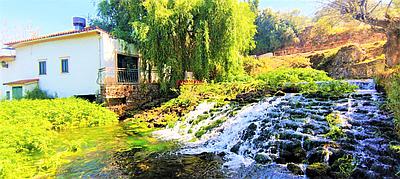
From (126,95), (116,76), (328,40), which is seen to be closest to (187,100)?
(126,95)

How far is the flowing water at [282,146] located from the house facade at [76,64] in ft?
21.6

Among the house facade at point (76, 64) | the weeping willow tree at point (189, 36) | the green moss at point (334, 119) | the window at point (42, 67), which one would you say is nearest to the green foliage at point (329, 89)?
the green moss at point (334, 119)

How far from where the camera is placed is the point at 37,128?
29.5ft

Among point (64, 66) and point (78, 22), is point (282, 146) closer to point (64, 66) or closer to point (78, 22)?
point (64, 66)

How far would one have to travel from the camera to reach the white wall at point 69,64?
1480 cm

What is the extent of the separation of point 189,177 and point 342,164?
111 inches

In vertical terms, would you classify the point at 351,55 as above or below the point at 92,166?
above

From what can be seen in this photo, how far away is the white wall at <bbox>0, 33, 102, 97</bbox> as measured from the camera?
48.5 feet

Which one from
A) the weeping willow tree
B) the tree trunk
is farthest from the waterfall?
the weeping willow tree

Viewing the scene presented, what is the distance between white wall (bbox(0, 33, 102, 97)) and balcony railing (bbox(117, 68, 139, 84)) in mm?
1333

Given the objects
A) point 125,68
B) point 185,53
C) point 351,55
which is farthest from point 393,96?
point 351,55

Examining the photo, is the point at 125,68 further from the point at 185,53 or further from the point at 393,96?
the point at 393,96

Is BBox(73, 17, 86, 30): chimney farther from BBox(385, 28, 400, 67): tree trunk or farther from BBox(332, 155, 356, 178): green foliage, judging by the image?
BBox(385, 28, 400, 67): tree trunk

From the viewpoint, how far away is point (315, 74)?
1554 cm
